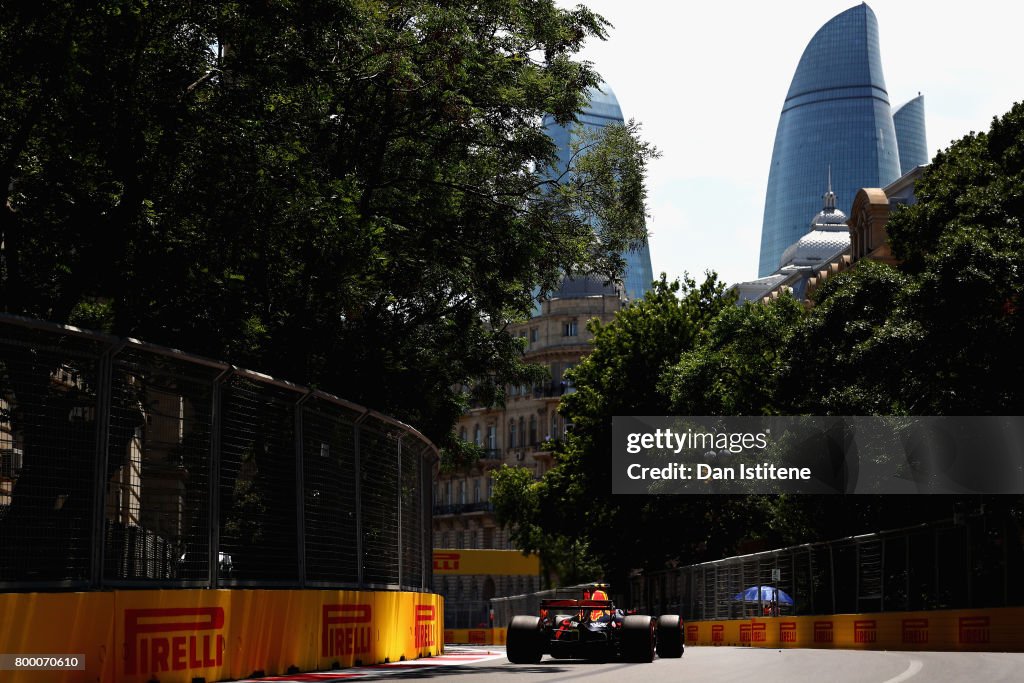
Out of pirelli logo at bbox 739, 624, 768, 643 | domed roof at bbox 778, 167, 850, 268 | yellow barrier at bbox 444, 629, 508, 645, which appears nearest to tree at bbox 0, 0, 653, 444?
pirelli logo at bbox 739, 624, 768, 643

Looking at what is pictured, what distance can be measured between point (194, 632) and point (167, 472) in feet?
4.66

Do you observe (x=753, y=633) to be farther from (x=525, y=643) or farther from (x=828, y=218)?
(x=828, y=218)

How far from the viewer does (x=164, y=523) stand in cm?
1319

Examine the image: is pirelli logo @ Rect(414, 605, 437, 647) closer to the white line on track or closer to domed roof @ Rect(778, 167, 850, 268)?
the white line on track

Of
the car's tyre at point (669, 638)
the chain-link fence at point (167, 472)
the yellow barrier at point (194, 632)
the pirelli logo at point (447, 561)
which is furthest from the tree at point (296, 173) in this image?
the pirelli logo at point (447, 561)

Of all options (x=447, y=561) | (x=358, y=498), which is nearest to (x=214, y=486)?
(x=358, y=498)

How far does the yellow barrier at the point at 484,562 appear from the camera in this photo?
78750 mm

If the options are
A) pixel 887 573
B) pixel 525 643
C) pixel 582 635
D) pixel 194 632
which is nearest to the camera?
pixel 194 632

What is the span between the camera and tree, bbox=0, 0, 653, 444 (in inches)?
707

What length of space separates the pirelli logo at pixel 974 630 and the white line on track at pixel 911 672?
25.6 feet

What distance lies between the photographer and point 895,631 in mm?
31594

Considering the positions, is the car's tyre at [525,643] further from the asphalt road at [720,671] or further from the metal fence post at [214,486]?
the metal fence post at [214,486]

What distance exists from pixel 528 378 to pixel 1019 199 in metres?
11.4

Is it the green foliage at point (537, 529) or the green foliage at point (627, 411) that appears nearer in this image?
the green foliage at point (627, 411)
